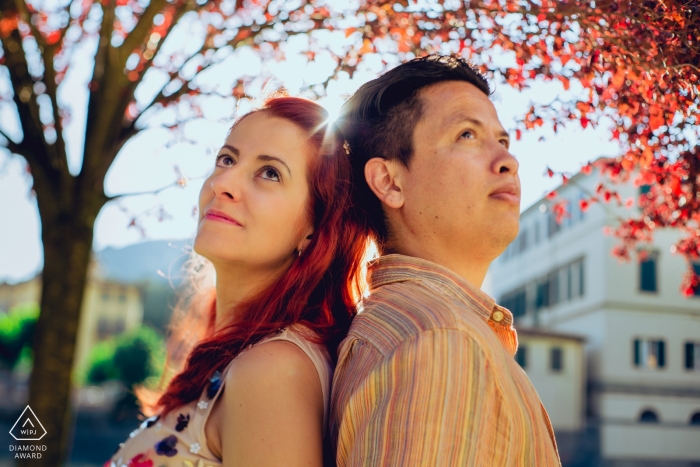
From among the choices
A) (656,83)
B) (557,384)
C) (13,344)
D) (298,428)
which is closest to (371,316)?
(298,428)

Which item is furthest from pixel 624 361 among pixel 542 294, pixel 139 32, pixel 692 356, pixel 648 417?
pixel 139 32

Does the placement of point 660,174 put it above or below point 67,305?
above

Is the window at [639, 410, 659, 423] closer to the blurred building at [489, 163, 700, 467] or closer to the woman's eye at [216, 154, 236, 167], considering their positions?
the blurred building at [489, 163, 700, 467]

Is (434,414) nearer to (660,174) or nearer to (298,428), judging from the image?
(298,428)

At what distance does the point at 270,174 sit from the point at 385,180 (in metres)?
0.43

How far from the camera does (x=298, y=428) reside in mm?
1943

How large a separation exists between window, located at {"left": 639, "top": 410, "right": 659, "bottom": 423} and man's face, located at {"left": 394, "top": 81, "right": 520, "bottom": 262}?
3421 cm

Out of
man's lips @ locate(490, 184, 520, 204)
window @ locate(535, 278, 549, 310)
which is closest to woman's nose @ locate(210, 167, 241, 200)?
man's lips @ locate(490, 184, 520, 204)

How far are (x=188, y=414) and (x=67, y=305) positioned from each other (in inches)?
114

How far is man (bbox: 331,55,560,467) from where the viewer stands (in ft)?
5.49

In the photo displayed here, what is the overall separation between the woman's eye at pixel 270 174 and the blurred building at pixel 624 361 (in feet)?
101

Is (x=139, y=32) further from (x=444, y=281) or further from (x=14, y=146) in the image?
(x=444, y=281)

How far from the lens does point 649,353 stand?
33.4 metres

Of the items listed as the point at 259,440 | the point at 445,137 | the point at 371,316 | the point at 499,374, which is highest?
the point at 445,137
